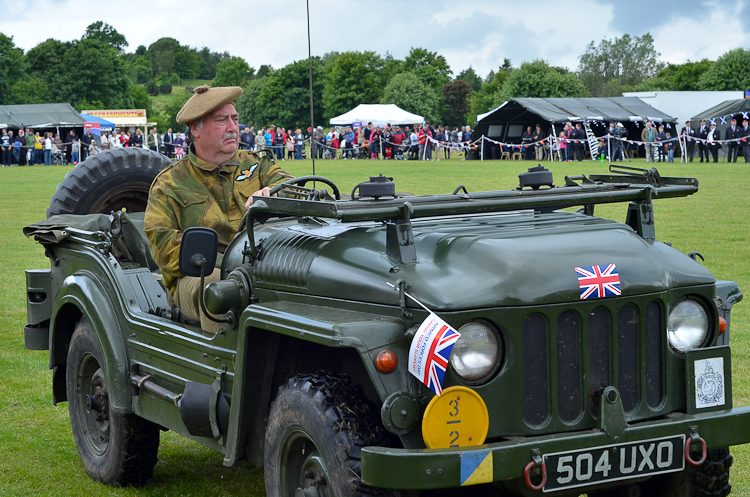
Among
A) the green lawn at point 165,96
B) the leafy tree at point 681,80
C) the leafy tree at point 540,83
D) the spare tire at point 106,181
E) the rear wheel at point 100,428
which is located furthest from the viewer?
the green lawn at point 165,96

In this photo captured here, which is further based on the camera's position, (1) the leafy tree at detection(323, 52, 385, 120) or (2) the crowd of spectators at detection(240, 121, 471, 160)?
(1) the leafy tree at detection(323, 52, 385, 120)

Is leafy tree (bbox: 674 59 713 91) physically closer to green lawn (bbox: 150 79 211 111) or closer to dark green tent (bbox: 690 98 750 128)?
dark green tent (bbox: 690 98 750 128)

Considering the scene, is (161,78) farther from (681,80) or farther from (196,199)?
(196,199)

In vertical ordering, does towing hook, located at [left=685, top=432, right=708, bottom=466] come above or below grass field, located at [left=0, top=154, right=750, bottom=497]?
above

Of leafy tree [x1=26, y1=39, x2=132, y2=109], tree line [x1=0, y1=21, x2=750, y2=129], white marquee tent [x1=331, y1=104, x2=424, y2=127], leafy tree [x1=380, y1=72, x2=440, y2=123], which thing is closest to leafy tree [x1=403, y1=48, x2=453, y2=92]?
tree line [x1=0, y1=21, x2=750, y2=129]

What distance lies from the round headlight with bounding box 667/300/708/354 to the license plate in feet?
1.41

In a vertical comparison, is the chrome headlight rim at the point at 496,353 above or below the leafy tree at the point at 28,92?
below

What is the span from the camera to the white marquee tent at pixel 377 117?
55906 millimetres

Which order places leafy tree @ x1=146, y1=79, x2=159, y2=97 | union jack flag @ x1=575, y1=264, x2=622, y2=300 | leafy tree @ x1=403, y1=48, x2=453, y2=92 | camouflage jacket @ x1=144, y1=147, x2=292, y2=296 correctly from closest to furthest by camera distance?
1. union jack flag @ x1=575, y1=264, x2=622, y2=300
2. camouflage jacket @ x1=144, y1=147, x2=292, y2=296
3. leafy tree @ x1=403, y1=48, x2=453, y2=92
4. leafy tree @ x1=146, y1=79, x2=159, y2=97

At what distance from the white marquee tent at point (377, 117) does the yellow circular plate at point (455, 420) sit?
173ft

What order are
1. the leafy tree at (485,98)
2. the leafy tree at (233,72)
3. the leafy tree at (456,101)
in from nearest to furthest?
the leafy tree at (485,98) < the leafy tree at (456,101) < the leafy tree at (233,72)

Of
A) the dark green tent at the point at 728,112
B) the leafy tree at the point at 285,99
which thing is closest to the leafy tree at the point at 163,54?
the leafy tree at the point at 285,99

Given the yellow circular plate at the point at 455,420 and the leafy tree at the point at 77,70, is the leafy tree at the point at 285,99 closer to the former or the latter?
the leafy tree at the point at 77,70

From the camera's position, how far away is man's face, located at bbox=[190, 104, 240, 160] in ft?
18.4
